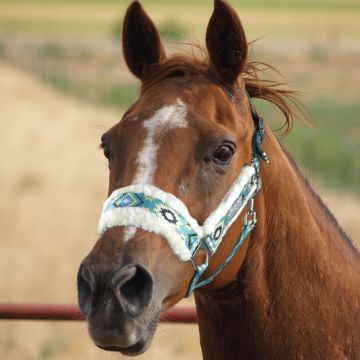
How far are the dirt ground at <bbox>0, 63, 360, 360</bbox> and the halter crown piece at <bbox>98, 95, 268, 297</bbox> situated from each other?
809 centimetres

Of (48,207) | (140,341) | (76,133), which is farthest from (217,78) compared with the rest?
(76,133)

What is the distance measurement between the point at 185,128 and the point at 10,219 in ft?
59.0

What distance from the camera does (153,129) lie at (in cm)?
329

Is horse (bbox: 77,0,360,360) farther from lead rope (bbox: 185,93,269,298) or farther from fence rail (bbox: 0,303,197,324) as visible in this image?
fence rail (bbox: 0,303,197,324)

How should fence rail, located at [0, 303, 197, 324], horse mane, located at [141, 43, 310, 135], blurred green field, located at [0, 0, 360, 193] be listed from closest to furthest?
horse mane, located at [141, 43, 310, 135]
fence rail, located at [0, 303, 197, 324]
blurred green field, located at [0, 0, 360, 193]

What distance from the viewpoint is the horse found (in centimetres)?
304

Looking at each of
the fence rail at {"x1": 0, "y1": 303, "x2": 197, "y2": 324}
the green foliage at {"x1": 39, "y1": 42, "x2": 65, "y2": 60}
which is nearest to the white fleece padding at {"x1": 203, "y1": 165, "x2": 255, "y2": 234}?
the fence rail at {"x1": 0, "y1": 303, "x2": 197, "y2": 324}

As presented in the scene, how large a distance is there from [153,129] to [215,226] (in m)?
0.45

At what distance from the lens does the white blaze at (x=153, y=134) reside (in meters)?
3.18

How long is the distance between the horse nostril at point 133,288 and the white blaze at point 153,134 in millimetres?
145

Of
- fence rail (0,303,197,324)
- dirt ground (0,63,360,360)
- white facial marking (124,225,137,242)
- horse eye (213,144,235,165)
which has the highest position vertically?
horse eye (213,144,235,165)

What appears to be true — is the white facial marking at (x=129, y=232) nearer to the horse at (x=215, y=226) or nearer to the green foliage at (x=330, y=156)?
the horse at (x=215, y=226)

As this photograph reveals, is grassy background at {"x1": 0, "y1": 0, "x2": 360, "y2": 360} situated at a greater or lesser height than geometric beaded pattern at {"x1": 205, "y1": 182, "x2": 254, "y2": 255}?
lesser

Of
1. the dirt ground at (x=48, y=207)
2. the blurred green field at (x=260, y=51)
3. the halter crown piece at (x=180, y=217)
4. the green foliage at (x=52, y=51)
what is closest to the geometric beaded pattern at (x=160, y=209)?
the halter crown piece at (x=180, y=217)
